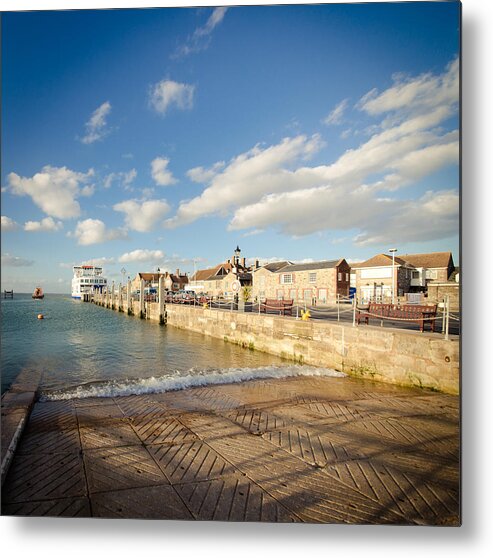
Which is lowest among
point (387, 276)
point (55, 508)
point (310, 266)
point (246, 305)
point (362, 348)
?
point (55, 508)

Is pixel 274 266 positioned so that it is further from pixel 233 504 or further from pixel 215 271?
pixel 233 504

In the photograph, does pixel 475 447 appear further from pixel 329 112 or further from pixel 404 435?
pixel 329 112

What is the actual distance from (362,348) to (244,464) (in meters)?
4.75

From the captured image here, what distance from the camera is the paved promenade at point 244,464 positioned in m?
2.46

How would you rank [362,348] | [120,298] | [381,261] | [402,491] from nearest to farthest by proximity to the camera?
1. [402,491]
2. [362,348]
3. [381,261]
4. [120,298]

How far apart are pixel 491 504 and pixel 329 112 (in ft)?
14.7

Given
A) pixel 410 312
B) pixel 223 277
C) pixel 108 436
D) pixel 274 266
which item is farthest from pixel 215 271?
pixel 108 436

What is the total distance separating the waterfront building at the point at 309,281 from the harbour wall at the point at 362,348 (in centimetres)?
1354

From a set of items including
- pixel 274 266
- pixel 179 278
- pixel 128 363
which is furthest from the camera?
pixel 179 278

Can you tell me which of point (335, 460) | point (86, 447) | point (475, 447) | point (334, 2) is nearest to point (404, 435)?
point (475, 447)

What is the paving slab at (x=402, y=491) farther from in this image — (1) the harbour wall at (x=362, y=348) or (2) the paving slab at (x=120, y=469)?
(2) the paving slab at (x=120, y=469)

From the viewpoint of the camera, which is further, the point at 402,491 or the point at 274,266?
the point at 274,266

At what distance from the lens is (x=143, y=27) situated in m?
3.57

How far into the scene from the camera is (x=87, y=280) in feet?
168
